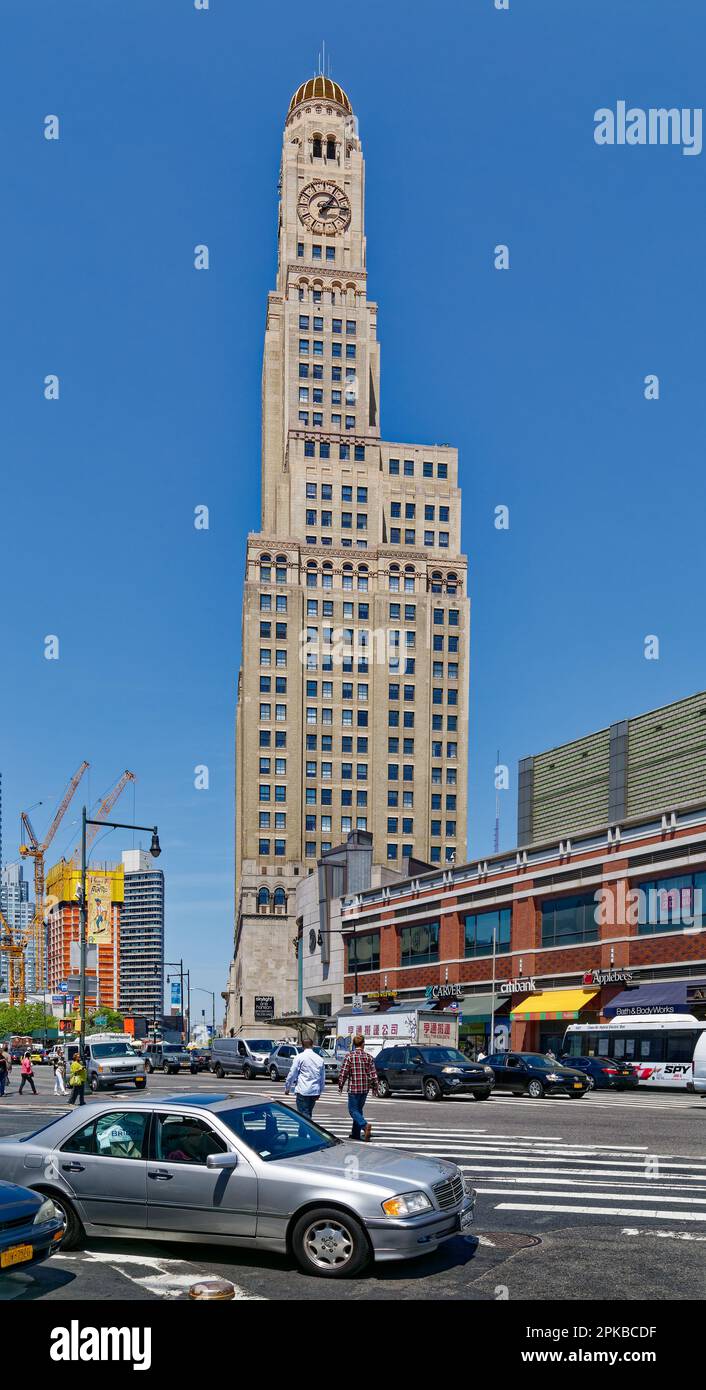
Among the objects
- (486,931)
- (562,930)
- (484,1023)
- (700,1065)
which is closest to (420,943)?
(486,931)

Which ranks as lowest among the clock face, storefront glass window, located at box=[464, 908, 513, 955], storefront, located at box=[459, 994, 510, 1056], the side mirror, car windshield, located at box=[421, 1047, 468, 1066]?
storefront, located at box=[459, 994, 510, 1056]

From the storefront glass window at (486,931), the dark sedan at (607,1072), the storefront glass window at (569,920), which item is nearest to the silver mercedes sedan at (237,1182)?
the dark sedan at (607,1072)

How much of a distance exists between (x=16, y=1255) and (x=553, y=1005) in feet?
172

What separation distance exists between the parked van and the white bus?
535 inches

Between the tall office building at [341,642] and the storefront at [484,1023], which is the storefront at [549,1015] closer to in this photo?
the storefront at [484,1023]

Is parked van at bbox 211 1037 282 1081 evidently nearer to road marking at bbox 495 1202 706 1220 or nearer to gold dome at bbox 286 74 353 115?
road marking at bbox 495 1202 706 1220

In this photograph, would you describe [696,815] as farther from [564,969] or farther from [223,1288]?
[223,1288]

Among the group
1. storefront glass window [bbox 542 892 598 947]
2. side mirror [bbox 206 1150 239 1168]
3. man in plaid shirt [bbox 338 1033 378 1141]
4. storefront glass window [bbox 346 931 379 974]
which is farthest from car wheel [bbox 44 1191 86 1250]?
storefront glass window [bbox 346 931 379 974]

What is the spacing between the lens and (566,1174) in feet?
54.9

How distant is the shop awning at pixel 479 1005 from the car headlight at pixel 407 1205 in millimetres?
56268

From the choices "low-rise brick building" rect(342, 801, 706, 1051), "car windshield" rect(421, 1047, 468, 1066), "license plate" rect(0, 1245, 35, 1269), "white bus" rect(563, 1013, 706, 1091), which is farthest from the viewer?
"low-rise brick building" rect(342, 801, 706, 1051)

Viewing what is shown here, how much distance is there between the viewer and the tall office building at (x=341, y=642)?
4990 inches

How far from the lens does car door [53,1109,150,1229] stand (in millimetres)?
11086

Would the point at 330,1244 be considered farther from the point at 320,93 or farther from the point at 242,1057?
the point at 320,93
